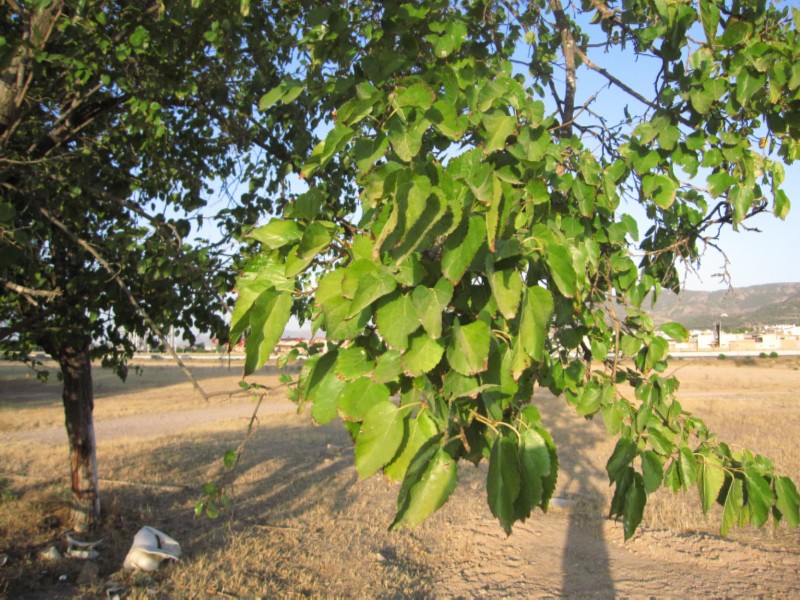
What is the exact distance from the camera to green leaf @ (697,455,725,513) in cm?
147

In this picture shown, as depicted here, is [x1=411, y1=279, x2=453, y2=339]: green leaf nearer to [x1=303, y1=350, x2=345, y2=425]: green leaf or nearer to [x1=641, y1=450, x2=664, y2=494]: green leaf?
[x1=303, y1=350, x2=345, y2=425]: green leaf

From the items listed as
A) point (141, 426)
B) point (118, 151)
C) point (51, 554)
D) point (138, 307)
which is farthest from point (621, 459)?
point (141, 426)

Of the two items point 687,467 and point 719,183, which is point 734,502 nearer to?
point 687,467

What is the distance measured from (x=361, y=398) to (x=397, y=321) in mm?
160

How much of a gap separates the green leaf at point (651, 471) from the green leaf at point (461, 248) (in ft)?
2.67

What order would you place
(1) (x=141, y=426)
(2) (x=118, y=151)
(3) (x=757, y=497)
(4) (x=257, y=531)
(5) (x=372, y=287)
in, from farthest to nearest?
(1) (x=141, y=426) → (4) (x=257, y=531) → (2) (x=118, y=151) → (3) (x=757, y=497) → (5) (x=372, y=287)

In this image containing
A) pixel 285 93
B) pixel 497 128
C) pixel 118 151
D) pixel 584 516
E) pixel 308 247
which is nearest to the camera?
pixel 308 247

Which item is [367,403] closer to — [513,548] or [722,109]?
[722,109]

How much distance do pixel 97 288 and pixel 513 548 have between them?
4729 millimetres

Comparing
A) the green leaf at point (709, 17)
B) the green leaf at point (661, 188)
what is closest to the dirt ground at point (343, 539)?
the green leaf at point (661, 188)

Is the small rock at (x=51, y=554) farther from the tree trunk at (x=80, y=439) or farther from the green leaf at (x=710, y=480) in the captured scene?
the green leaf at (x=710, y=480)

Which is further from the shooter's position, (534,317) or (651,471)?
(651,471)

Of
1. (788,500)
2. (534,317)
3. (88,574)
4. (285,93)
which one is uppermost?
(285,93)

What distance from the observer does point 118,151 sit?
4773 millimetres
